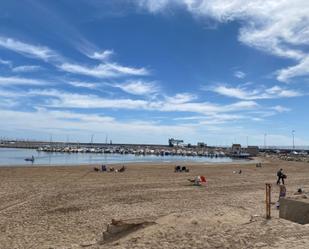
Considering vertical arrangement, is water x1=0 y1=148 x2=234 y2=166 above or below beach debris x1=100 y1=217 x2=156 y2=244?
above

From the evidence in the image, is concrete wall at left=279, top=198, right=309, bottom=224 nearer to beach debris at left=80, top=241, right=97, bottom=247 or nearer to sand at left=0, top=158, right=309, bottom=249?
sand at left=0, top=158, right=309, bottom=249

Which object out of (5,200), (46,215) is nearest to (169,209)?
(46,215)

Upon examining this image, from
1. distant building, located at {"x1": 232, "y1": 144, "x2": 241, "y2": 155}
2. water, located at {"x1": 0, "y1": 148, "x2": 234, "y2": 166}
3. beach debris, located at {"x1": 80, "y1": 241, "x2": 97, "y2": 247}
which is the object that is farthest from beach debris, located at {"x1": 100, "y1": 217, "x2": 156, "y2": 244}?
distant building, located at {"x1": 232, "y1": 144, "x2": 241, "y2": 155}

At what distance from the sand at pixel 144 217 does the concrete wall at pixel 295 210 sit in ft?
3.24

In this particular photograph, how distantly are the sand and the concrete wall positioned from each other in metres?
0.99

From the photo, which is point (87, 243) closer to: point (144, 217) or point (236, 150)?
point (144, 217)

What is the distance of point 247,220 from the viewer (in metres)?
11.9

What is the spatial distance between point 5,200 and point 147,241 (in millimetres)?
12057

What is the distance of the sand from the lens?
9820mm

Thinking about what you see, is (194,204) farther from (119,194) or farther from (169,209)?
(119,194)

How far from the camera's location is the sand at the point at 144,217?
9820mm

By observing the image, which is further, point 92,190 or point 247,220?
point 92,190

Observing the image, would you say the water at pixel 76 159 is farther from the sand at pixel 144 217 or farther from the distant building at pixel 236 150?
the sand at pixel 144 217

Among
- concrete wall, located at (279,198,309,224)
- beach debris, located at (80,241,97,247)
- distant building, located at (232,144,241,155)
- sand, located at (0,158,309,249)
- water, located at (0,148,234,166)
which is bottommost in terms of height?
beach debris, located at (80,241,97,247)
